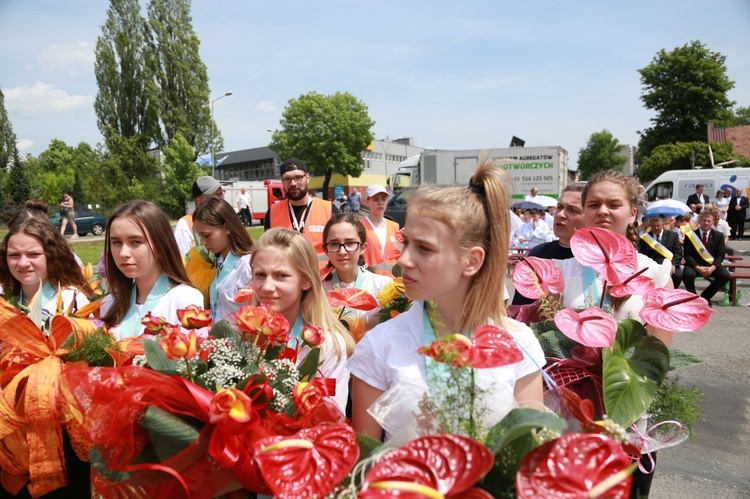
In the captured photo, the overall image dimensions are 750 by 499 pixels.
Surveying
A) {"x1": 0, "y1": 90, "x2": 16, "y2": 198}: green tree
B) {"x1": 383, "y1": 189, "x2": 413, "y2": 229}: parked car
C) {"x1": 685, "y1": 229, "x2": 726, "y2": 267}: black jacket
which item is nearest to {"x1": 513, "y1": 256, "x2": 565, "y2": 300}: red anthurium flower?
{"x1": 685, "y1": 229, "x2": 726, "y2": 267}: black jacket

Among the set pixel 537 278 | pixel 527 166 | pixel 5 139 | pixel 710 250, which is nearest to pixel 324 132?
pixel 527 166

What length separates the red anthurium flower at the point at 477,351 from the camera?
0.99m

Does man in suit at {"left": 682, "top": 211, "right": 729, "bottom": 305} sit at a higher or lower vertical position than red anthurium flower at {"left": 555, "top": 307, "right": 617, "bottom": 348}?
lower

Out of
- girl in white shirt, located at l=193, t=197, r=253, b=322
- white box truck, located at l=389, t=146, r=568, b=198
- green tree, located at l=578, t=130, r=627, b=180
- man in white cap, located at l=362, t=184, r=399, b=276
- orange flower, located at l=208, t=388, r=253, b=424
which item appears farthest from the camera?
green tree, located at l=578, t=130, r=627, b=180

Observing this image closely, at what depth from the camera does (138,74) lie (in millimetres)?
38188

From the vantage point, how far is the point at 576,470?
3.03 feet

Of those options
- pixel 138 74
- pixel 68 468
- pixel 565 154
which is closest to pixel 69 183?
pixel 138 74

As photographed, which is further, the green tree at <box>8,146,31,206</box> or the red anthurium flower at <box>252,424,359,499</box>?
the green tree at <box>8,146,31,206</box>

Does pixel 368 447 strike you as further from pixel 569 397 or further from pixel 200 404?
pixel 569 397

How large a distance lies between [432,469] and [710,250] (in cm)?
1029

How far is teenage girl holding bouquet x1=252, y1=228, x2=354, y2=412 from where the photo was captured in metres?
2.42

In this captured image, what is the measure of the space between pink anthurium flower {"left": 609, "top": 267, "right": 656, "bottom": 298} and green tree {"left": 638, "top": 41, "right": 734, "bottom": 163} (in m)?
45.9

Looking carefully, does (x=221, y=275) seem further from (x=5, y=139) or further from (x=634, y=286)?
(x=5, y=139)

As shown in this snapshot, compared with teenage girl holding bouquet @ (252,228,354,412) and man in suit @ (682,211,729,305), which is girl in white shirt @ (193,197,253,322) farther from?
man in suit @ (682,211,729,305)
